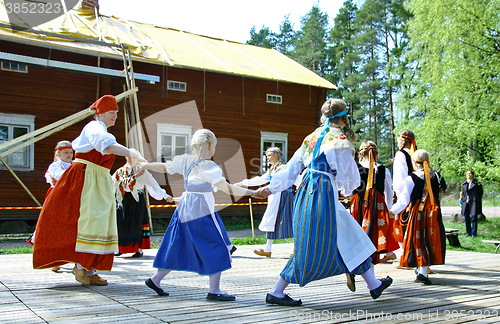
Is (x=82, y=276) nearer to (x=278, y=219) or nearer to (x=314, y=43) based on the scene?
(x=278, y=219)

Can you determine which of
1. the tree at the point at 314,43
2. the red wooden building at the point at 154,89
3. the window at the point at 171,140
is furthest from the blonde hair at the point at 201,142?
the tree at the point at 314,43

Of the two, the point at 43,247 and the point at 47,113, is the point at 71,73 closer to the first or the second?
the point at 47,113

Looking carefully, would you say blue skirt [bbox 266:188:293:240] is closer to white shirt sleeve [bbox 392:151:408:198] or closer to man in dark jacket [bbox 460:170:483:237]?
white shirt sleeve [bbox 392:151:408:198]

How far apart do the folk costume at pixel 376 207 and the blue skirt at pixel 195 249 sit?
101 inches

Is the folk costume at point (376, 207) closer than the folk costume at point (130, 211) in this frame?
Yes

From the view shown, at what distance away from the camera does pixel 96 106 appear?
14.5 feet

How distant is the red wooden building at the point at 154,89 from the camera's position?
12555 mm

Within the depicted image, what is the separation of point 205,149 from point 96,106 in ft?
4.00

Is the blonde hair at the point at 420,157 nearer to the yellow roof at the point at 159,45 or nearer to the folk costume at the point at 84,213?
the folk costume at the point at 84,213

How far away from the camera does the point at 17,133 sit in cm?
1285

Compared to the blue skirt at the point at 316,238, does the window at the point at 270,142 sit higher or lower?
higher

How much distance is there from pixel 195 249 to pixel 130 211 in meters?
3.21

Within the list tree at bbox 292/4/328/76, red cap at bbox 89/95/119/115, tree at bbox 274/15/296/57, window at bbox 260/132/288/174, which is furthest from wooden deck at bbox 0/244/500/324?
tree at bbox 274/15/296/57

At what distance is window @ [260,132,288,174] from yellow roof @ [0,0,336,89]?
2.02 metres
